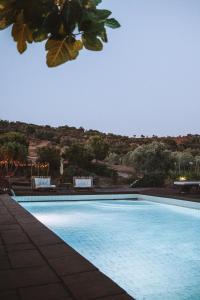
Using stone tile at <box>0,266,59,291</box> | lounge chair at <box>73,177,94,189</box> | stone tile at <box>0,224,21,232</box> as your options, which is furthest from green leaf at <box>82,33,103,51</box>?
lounge chair at <box>73,177,94,189</box>

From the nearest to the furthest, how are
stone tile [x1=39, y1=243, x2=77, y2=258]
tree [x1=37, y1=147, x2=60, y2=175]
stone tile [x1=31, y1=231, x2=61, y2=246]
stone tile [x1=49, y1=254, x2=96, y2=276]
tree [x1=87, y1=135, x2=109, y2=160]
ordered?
stone tile [x1=49, y1=254, x2=96, y2=276] → stone tile [x1=39, y1=243, x2=77, y2=258] → stone tile [x1=31, y1=231, x2=61, y2=246] → tree [x1=37, y1=147, x2=60, y2=175] → tree [x1=87, y1=135, x2=109, y2=160]

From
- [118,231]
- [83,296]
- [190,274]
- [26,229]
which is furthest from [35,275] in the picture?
[118,231]

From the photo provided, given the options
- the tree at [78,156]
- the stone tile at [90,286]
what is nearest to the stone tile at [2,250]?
the stone tile at [90,286]

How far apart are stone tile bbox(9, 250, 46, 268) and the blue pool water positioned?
153 cm

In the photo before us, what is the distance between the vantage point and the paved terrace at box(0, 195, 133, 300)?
245 centimetres

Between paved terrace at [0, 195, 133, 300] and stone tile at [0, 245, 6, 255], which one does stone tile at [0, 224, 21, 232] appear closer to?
paved terrace at [0, 195, 133, 300]

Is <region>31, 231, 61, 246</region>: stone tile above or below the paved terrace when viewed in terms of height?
below

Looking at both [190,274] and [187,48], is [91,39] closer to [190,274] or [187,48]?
[190,274]

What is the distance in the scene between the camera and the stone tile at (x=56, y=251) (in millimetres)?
3592

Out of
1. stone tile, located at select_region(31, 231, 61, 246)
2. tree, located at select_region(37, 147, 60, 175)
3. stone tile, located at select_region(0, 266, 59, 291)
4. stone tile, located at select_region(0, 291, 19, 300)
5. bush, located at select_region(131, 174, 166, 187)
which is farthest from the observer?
tree, located at select_region(37, 147, 60, 175)

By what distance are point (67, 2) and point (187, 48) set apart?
69.3ft

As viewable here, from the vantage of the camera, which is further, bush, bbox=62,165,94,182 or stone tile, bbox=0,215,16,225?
bush, bbox=62,165,94,182

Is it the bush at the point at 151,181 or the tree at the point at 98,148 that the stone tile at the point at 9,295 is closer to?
the bush at the point at 151,181

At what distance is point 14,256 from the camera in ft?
11.6
